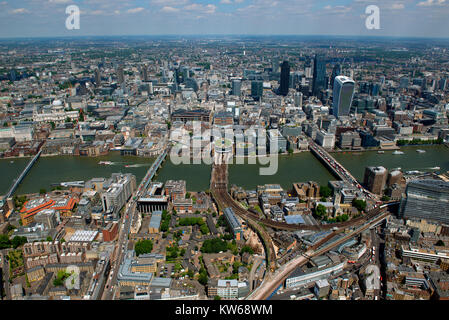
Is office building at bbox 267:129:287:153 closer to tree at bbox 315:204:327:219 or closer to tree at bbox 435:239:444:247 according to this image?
tree at bbox 315:204:327:219

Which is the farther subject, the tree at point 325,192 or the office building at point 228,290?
the tree at point 325,192

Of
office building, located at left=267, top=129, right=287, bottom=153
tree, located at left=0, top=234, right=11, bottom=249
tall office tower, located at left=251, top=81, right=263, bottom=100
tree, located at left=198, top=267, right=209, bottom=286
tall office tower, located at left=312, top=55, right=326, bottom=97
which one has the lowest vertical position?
tree, located at left=198, top=267, right=209, bottom=286

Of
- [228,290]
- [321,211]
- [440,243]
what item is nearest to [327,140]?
[321,211]

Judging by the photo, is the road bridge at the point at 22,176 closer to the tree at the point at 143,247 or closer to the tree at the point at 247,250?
the tree at the point at 143,247

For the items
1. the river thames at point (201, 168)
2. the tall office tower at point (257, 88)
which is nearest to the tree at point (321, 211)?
→ the river thames at point (201, 168)

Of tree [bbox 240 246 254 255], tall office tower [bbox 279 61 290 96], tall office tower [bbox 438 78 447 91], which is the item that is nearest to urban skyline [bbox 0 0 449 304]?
tree [bbox 240 246 254 255]
